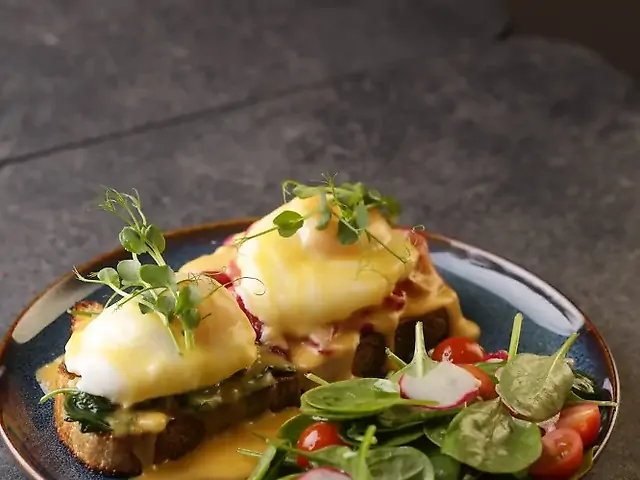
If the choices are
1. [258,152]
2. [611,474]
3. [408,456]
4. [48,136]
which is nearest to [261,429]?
[408,456]

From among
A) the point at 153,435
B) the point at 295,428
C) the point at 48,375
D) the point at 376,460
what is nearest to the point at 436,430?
the point at 376,460

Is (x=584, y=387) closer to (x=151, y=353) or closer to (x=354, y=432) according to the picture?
(x=354, y=432)

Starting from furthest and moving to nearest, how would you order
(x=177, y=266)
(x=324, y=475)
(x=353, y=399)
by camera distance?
(x=177, y=266), (x=353, y=399), (x=324, y=475)

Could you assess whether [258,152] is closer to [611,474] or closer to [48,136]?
[48,136]

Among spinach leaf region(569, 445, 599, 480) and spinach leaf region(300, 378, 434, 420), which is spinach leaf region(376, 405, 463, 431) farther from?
spinach leaf region(569, 445, 599, 480)

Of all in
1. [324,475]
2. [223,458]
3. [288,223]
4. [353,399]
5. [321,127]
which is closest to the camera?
[324,475]

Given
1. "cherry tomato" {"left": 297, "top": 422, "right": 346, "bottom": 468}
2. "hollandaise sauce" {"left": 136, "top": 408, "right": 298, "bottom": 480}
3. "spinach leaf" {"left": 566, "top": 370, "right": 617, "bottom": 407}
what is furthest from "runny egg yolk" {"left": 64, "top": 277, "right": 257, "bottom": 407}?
"spinach leaf" {"left": 566, "top": 370, "right": 617, "bottom": 407}
